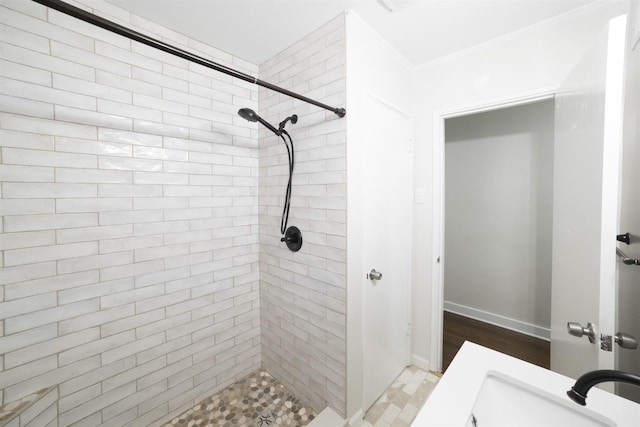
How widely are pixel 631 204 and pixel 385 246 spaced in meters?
1.14

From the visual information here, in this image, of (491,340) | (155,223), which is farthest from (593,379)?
(491,340)

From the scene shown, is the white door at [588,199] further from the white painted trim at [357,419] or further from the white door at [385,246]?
the white painted trim at [357,419]

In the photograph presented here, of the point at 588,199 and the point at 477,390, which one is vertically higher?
the point at 588,199

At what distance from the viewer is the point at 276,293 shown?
6.18 ft

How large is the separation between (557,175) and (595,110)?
0.50 metres

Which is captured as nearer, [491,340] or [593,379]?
[593,379]

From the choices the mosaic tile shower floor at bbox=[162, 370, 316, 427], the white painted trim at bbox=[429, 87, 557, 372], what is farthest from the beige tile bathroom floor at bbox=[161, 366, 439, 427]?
the white painted trim at bbox=[429, 87, 557, 372]

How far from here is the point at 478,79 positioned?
1.72 meters

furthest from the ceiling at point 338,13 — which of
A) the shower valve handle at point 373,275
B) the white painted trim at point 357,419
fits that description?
the white painted trim at point 357,419

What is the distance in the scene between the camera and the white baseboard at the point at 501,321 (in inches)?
99.4

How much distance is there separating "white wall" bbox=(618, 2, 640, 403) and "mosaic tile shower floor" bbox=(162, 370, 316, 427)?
5.29 ft

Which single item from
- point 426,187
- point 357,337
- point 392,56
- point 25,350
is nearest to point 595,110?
point 426,187

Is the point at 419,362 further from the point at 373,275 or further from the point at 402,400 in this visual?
the point at 373,275

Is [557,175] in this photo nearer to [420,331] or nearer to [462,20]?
[462,20]
